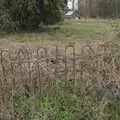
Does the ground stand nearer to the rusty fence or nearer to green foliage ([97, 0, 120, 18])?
the rusty fence

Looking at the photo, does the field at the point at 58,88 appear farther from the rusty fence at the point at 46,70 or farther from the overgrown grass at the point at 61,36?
the overgrown grass at the point at 61,36

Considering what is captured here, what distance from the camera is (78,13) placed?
113 ft

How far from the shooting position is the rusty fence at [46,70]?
557 centimetres

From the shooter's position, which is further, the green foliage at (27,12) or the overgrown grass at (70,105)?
the green foliage at (27,12)

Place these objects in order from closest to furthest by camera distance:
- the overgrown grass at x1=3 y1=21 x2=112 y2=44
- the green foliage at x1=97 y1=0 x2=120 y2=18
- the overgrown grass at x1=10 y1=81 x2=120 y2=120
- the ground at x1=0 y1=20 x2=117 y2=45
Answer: the overgrown grass at x1=10 y1=81 x2=120 y2=120, the ground at x1=0 y1=20 x2=117 y2=45, the overgrown grass at x1=3 y1=21 x2=112 y2=44, the green foliage at x1=97 y1=0 x2=120 y2=18

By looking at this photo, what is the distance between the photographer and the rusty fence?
5.57 m

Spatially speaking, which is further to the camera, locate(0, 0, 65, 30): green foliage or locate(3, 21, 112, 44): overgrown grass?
locate(0, 0, 65, 30): green foliage

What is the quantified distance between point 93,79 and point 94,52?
0.73 m

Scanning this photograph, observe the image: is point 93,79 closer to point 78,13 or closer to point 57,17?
point 57,17

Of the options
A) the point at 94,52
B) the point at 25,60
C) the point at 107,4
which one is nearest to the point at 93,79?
the point at 94,52

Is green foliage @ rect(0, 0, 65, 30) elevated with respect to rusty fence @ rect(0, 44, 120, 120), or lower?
elevated

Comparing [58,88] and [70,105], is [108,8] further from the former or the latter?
[70,105]

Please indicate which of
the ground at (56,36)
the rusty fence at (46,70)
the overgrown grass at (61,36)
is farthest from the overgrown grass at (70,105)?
the overgrown grass at (61,36)

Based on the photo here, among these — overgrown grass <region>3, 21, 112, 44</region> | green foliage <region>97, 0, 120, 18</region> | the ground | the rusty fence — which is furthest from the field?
green foliage <region>97, 0, 120, 18</region>
